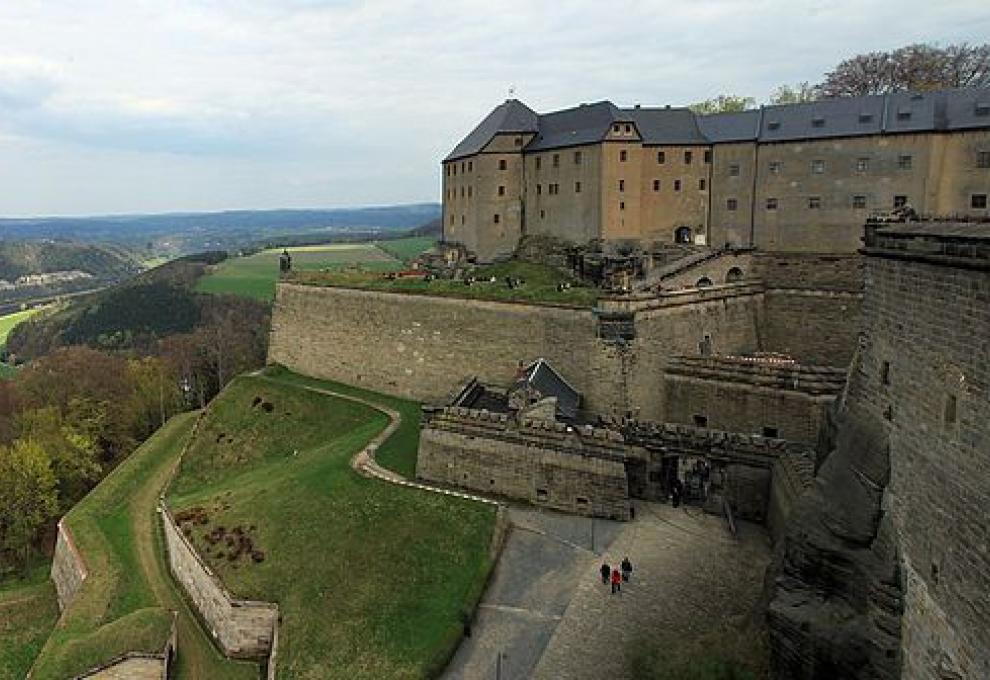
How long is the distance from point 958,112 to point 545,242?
2109 centimetres

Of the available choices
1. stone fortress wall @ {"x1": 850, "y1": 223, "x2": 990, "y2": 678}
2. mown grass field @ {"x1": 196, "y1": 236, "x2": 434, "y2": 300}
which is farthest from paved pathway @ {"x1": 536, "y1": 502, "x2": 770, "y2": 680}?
mown grass field @ {"x1": 196, "y1": 236, "x2": 434, "y2": 300}

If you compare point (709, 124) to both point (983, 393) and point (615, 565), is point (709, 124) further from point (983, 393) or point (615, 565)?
point (983, 393)

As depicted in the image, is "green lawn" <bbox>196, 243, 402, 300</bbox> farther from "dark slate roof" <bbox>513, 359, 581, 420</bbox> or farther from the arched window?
"dark slate roof" <bbox>513, 359, 581, 420</bbox>

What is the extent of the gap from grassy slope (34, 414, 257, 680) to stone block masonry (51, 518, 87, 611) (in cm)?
32

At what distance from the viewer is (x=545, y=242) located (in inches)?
1725

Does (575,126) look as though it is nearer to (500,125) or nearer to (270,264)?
(500,125)

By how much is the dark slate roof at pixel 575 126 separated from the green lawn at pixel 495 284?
7220 mm

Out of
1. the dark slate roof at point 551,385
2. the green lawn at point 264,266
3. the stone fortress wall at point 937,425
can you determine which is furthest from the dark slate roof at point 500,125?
the green lawn at point 264,266

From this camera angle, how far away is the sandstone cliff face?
13.7 m

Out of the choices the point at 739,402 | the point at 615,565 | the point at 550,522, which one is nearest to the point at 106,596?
the point at 550,522

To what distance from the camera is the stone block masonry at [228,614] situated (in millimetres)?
22078

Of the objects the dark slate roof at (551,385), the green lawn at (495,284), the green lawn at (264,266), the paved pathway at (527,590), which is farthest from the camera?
the green lawn at (264,266)

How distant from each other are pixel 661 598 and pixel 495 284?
19485 millimetres

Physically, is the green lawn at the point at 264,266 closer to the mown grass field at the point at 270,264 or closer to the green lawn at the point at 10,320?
the mown grass field at the point at 270,264
